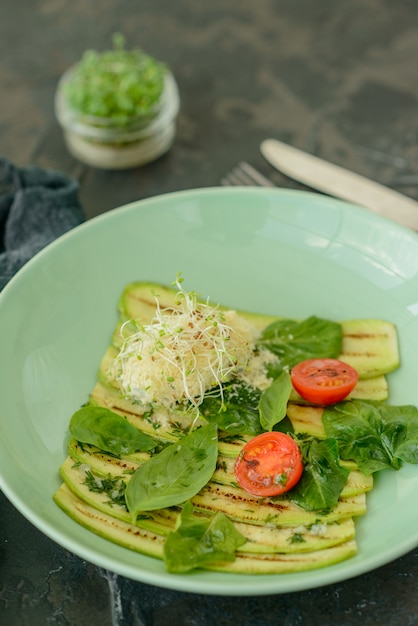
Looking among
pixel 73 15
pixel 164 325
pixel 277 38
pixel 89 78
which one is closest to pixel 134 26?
pixel 73 15

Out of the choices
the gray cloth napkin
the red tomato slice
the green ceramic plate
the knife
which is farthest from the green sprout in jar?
the red tomato slice

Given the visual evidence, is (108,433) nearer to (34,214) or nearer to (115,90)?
(34,214)

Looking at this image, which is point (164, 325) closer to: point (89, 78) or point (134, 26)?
point (89, 78)

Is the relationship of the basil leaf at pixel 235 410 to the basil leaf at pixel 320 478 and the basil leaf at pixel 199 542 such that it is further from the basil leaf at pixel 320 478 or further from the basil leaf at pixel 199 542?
the basil leaf at pixel 199 542

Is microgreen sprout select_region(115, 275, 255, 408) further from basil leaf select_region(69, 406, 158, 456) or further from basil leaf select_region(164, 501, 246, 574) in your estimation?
basil leaf select_region(164, 501, 246, 574)

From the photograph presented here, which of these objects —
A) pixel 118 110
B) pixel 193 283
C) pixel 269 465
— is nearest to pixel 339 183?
pixel 193 283

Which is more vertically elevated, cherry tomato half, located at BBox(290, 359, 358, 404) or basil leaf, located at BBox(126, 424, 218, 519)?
cherry tomato half, located at BBox(290, 359, 358, 404)

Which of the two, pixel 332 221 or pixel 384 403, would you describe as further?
A: pixel 332 221
